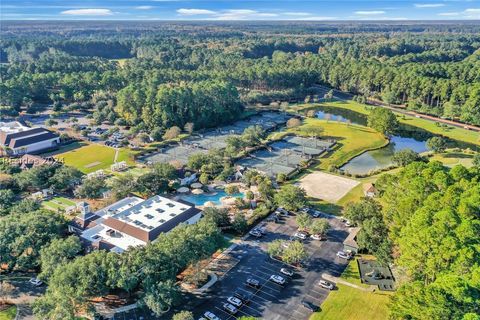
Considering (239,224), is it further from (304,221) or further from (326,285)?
(326,285)

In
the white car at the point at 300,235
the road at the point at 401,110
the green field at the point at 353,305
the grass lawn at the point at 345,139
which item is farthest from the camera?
the road at the point at 401,110

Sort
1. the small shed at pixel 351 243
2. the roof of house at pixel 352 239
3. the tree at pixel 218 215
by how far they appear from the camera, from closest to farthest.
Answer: the small shed at pixel 351 243, the roof of house at pixel 352 239, the tree at pixel 218 215

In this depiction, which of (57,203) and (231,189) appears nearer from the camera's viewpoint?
(57,203)

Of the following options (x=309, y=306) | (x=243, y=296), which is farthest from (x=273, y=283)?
(x=309, y=306)

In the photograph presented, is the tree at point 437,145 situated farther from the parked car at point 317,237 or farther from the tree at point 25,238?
the tree at point 25,238

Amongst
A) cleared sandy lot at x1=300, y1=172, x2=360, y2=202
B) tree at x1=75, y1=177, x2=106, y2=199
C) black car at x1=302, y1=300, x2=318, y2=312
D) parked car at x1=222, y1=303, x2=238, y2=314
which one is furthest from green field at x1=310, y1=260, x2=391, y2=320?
tree at x1=75, y1=177, x2=106, y2=199

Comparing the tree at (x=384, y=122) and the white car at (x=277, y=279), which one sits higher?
the tree at (x=384, y=122)

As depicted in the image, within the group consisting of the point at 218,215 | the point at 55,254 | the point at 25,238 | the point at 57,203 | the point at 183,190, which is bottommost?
the point at 57,203

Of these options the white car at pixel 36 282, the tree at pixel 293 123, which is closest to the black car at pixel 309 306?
the white car at pixel 36 282
